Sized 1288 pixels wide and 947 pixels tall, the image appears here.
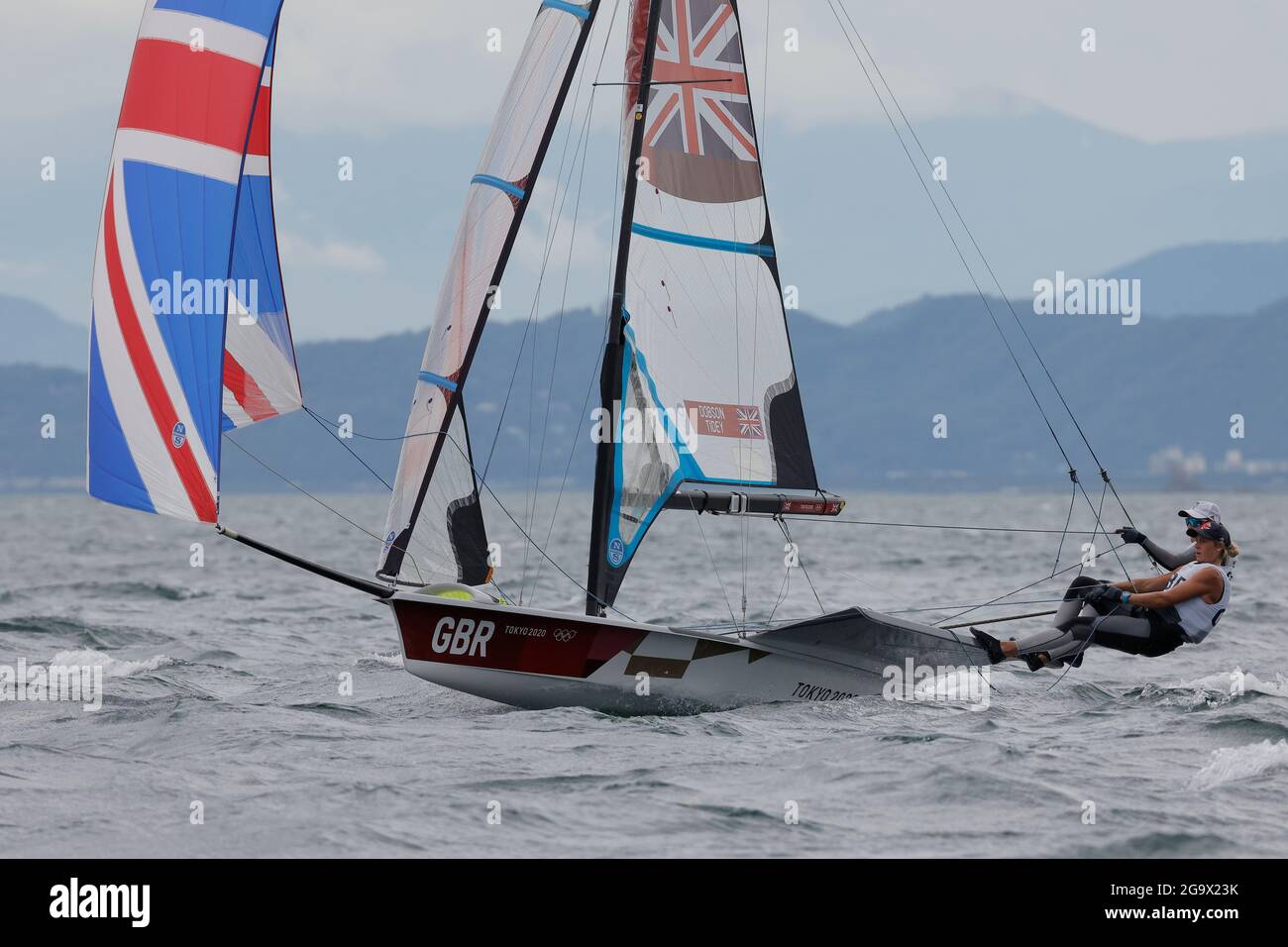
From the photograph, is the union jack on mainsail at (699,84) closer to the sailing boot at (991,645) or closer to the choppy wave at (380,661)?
the sailing boot at (991,645)

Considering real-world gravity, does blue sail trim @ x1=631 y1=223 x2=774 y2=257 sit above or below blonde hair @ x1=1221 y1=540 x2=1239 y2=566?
above

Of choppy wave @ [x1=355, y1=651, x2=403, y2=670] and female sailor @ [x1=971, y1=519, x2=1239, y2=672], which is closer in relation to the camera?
female sailor @ [x1=971, y1=519, x2=1239, y2=672]

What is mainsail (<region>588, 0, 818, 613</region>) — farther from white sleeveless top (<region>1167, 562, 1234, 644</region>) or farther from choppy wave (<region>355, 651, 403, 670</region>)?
choppy wave (<region>355, 651, 403, 670</region>)

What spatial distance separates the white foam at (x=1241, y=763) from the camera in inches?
359

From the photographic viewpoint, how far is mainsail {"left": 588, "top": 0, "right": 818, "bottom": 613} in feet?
37.7

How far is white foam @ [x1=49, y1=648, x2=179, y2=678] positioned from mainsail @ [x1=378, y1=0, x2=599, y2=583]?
3.53 m

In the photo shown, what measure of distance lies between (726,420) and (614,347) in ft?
4.06

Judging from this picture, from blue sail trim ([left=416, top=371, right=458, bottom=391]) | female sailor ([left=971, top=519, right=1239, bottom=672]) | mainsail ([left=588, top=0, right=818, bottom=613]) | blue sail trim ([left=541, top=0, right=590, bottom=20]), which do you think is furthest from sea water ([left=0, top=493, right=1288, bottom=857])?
blue sail trim ([left=541, top=0, right=590, bottom=20])

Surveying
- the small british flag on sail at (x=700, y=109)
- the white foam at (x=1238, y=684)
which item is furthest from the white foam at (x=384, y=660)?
the white foam at (x=1238, y=684)

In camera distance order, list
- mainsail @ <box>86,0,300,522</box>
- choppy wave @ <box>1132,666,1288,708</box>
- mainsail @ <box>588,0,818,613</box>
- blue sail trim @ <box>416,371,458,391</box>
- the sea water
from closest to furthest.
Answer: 1. the sea water
2. mainsail @ <box>86,0,300,522</box>
3. blue sail trim @ <box>416,371,458,391</box>
4. mainsail @ <box>588,0,818,613</box>
5. choppy wave @ <box>1132,666,1288,708</box>

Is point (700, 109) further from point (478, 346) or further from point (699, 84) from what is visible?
point (478, 346)

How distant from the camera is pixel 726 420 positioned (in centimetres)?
1204
